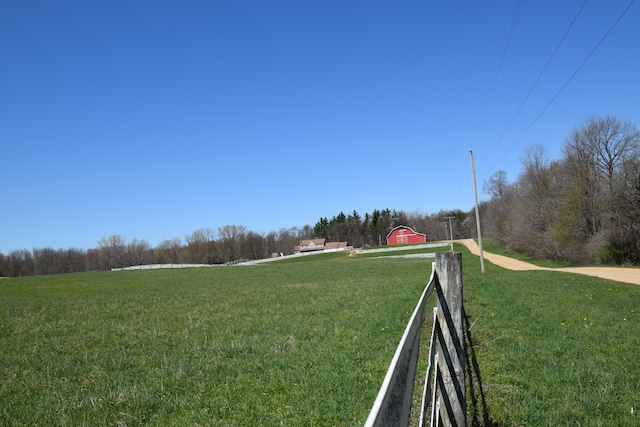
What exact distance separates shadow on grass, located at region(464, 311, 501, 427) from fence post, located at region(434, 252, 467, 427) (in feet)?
4.45

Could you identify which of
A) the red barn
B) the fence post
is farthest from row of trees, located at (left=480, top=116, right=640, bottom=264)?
the red barn

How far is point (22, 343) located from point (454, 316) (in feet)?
33.5

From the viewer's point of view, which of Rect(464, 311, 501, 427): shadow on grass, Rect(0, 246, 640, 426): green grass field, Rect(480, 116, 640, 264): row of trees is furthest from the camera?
Rect(480, 116, 640, 264): row of trees

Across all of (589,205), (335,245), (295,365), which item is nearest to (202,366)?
(295,365)

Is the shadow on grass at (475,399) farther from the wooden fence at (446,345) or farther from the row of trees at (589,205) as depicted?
the row of trees at (589,205)

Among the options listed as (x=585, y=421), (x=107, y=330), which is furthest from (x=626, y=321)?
(x=107, y=330)

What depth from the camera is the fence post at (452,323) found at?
3562mm

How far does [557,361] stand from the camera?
6934mm

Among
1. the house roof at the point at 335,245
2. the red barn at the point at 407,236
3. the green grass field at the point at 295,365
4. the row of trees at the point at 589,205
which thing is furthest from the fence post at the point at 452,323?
the house roof at the point at 335,245

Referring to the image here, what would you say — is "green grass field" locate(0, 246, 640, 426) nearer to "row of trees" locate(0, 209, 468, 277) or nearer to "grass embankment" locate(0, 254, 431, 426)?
"grass embankment" locate(0, 254, 431, 426)

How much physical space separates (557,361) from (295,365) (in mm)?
3967

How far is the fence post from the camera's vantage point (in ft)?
11.7

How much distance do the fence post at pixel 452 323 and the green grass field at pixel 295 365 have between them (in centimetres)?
135

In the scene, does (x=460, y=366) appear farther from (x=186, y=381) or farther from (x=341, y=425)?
(x=186, y=381)
